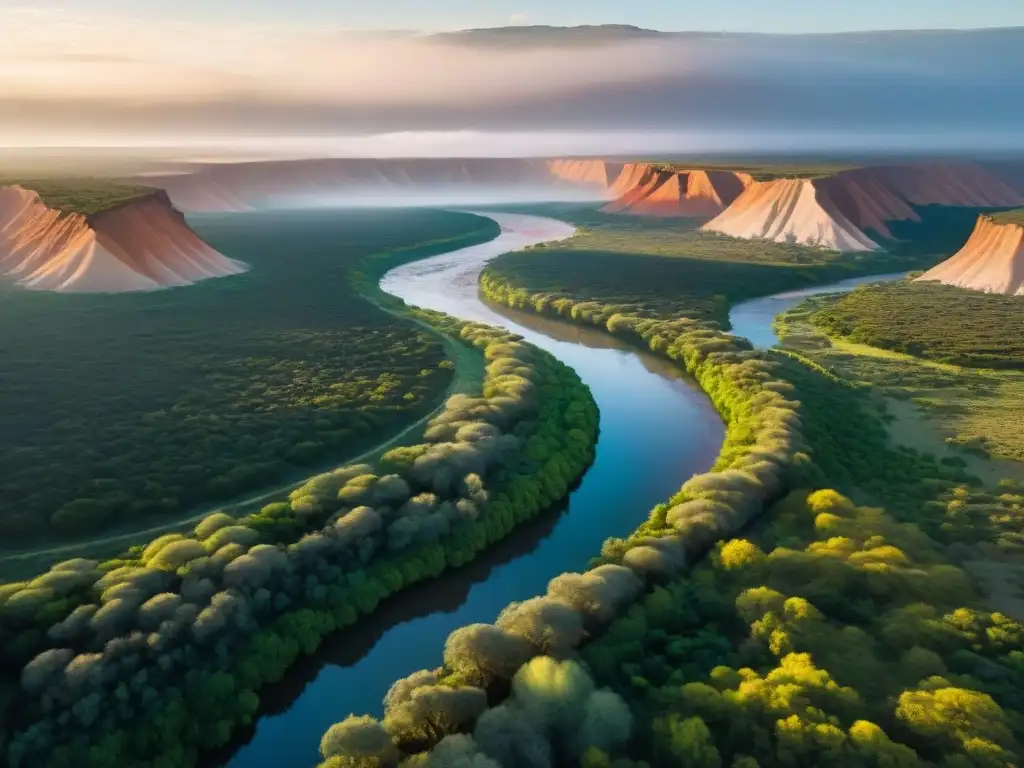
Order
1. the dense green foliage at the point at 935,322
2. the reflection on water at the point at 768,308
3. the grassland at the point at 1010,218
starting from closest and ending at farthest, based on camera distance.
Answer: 1. the dense green foliage at the point at 935,322
2. the reflection on water at the point at 768,308
3. the grassland at the point at 1010,218

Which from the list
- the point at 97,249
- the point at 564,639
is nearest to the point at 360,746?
the point at 564,639

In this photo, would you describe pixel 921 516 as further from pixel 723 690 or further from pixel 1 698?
pixel 1 698

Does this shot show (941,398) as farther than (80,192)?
No

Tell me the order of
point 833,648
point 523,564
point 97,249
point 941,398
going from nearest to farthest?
point 833,648
point 523,564
point 941,398
point 97,249

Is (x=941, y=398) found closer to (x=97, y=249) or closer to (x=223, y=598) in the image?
(x=223, y=598)

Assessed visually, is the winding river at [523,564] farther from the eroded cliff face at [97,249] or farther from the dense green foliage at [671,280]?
the eroded cliff face at [97,249]

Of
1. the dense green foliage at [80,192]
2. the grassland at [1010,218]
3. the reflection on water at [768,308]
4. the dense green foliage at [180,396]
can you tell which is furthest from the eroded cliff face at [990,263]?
the dense green foliage at [80,192]

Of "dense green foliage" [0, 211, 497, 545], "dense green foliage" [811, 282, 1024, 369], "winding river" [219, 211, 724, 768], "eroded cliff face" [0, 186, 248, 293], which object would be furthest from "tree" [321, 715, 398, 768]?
"eroded cliff face" [0, 186, 248, 293]
